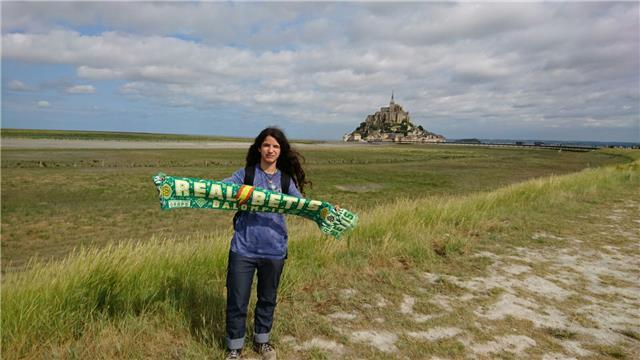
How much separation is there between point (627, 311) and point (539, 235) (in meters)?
3.58

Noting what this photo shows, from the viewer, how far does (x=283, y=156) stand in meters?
3.62

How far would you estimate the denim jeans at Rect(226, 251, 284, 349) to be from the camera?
10.5 ft

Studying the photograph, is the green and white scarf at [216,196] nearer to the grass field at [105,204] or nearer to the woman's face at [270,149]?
the woman's face at [270,149]

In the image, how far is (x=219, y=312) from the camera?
4105 mm

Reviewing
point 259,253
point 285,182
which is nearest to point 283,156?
point 285,182

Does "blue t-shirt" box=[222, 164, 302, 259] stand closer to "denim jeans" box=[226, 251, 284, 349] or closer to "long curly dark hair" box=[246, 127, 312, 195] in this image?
"denim jeans" box=[226, 251, 284, 349]

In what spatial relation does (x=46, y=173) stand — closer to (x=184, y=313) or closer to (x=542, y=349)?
(x=184, y=313)

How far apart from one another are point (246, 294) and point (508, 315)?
3.09 m

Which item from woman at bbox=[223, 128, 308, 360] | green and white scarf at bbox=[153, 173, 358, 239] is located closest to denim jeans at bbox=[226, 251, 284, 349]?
woman at bbox=[223, 128, 308, 360]

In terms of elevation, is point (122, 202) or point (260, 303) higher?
point (260, 303)

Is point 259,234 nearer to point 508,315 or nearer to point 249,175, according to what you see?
point 249,175

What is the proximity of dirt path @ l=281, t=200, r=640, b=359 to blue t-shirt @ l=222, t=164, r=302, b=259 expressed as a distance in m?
1.07

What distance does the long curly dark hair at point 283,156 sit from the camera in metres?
3.42

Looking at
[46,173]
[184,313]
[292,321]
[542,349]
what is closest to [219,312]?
[184,313]
